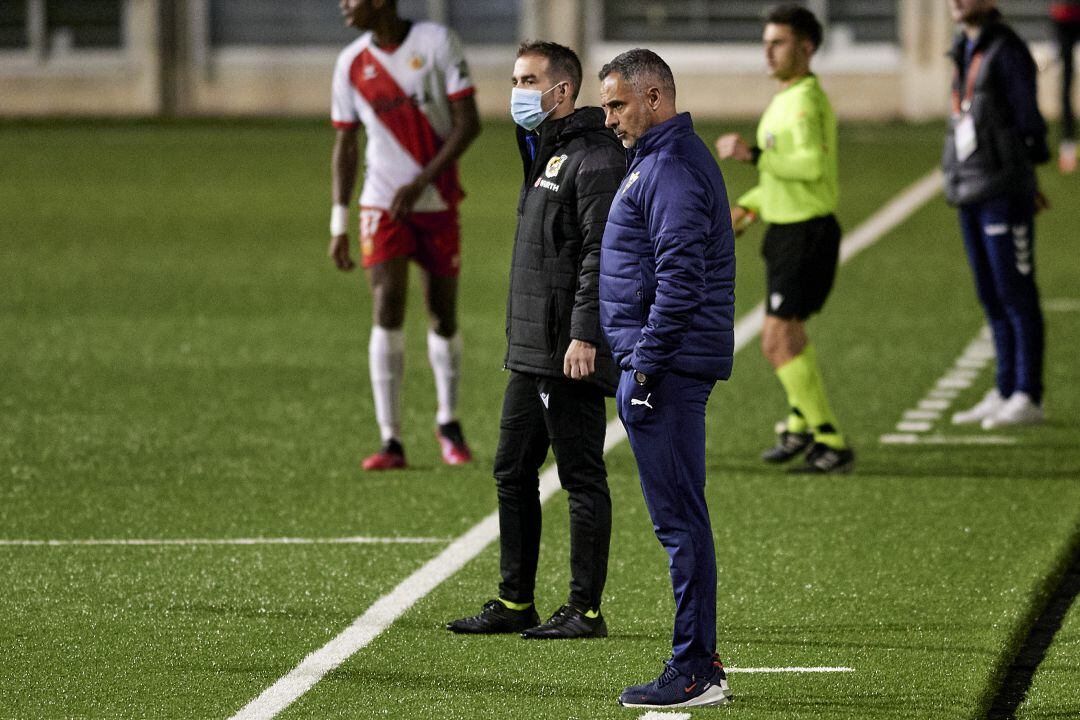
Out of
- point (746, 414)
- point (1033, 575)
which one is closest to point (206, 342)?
point (746, 414)

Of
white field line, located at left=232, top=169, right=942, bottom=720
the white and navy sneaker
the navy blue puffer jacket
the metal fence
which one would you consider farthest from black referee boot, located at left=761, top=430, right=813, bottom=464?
the metal fence

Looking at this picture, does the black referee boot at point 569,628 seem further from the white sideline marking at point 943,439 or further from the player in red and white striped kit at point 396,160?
the white sideline marking at point 943,439

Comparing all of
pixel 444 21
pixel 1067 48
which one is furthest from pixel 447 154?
pixel 444 21

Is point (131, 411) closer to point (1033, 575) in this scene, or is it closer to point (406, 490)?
point (406, 490)

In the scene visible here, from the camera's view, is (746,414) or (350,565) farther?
(746,414)

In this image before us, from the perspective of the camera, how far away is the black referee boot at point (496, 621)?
6387 millimetres

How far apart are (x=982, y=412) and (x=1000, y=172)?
4.12 feet

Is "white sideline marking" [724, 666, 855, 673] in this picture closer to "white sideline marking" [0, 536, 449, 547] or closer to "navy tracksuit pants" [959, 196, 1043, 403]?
"white sideline marking" [0, 536, 449, 547]

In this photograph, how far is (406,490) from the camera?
868 centimetres

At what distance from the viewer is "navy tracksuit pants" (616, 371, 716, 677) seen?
5.43 m

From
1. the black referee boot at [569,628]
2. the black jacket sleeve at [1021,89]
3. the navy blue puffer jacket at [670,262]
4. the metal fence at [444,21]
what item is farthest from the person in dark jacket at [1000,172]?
the metal fence at [444,21]

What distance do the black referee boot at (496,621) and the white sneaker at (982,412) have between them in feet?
14.1

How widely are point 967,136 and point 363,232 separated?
2.91 metres

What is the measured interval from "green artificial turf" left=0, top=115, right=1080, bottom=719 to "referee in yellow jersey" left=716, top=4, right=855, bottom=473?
369mm
